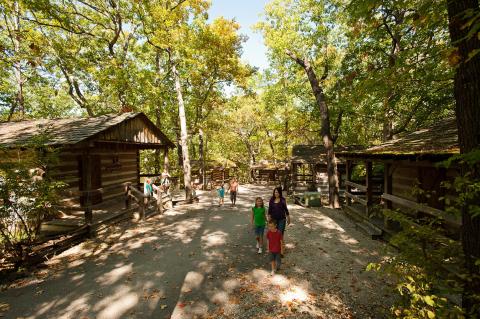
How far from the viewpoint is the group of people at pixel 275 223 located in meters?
7.04

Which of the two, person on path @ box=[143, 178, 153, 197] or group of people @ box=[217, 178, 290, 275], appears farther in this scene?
person on path @ box=[143, 178, 153, 197]

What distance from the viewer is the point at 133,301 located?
241 inches

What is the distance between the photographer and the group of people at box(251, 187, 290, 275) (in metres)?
7.04

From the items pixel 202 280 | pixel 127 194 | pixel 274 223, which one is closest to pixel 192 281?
pixel 202 280

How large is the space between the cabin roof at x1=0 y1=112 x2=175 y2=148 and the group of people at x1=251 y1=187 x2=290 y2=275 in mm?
7017

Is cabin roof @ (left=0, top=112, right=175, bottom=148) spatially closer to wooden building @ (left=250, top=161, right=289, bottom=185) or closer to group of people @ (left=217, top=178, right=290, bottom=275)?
group of people @ (left=217, top=178, right=290, bottom=275)

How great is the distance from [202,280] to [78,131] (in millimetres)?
8160

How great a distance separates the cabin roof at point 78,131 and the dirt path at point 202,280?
4.06m

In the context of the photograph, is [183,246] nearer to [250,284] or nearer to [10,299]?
[250,284]

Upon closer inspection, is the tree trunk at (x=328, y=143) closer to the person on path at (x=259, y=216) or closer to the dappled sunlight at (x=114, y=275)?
the person on path at (x=259, y=216)

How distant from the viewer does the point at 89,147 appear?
10531 mm

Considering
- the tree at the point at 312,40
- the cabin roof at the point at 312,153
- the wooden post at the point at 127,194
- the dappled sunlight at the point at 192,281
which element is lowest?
the dappled sunlight at the point at 192,281

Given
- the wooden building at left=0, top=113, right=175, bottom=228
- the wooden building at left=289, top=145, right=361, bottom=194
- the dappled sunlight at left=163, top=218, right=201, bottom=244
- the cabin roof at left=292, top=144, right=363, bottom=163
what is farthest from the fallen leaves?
the cabin roof at left=292, top=144, right=363, bottom=163

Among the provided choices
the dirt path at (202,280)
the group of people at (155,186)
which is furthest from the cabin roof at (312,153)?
the dirt path at (202,280)
